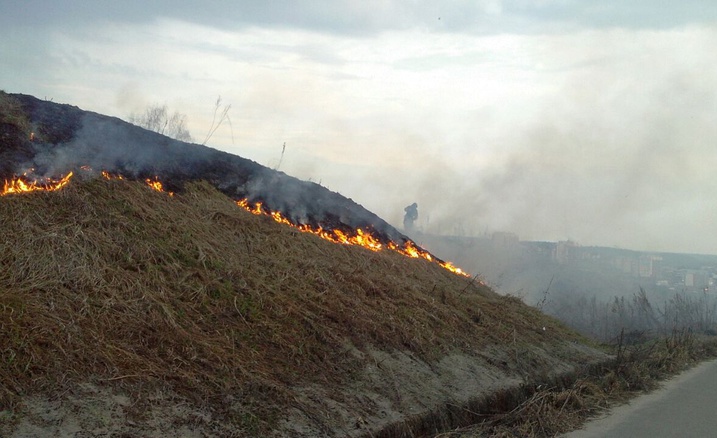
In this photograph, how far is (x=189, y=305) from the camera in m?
8.03

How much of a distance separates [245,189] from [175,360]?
7322 millimetres

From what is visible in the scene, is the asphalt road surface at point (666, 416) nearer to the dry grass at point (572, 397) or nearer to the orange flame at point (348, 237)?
the dry grass at point (572, 397)

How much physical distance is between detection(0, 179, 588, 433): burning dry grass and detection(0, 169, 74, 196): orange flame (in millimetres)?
206

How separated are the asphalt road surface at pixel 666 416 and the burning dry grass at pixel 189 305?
104 inches

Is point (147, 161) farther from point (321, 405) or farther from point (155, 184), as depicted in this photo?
point (321, 405)

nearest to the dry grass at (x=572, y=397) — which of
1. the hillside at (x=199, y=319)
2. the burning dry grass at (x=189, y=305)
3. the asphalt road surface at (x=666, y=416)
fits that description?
the asphalt road surface at (x=666, y=416)

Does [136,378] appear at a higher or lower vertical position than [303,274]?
lower

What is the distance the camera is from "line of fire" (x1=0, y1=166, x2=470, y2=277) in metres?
8.79

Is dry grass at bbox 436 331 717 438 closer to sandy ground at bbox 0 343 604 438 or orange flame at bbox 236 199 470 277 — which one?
sandy ground at bbox 0 343 604 438

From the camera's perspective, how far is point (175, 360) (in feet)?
22.5

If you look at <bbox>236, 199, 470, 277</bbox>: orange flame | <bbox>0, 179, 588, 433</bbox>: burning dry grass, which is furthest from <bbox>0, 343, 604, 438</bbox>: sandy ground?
<bbox>236, 199, 470, 277</bbox>: orange flame

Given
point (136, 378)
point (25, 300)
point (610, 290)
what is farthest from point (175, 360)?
point (610, 290)

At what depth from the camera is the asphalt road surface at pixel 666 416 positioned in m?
8.80

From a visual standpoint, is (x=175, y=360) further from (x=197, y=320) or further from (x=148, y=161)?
(x=148, y=161)
